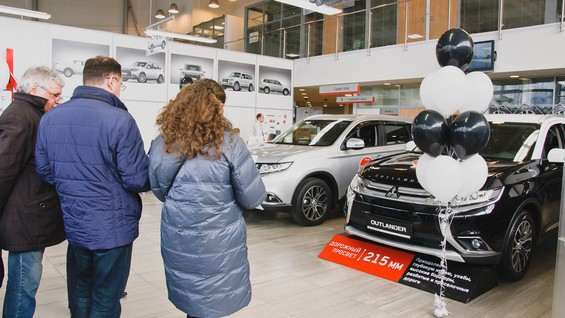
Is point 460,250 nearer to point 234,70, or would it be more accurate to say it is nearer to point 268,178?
point 268,178

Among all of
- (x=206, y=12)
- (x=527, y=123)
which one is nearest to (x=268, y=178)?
(x=527, y=123)

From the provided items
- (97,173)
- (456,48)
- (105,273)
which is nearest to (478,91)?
(456,48)

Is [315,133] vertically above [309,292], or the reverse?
[315,133]

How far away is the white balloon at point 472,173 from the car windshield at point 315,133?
10.4 ft

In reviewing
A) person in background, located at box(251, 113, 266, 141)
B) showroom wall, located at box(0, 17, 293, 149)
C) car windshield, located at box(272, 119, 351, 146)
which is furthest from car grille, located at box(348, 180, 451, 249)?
person in background, located at box(251, 113, 266, 141)

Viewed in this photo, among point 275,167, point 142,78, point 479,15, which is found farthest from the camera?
point 142,78

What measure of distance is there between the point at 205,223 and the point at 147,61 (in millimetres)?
9477

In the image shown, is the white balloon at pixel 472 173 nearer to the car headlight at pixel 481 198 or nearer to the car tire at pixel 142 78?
the car headlight at pixel 481 198

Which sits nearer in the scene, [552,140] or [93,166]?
[93,166]

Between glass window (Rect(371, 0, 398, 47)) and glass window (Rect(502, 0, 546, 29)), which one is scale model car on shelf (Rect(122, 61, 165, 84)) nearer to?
→ glass window (Rect(371, 0, 398, 47))

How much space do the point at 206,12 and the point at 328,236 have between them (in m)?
17.9

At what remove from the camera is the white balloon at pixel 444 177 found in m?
Answer: 3.08

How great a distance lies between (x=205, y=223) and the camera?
6.64 feet

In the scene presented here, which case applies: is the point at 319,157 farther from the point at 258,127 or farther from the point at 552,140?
the point at 258,127
